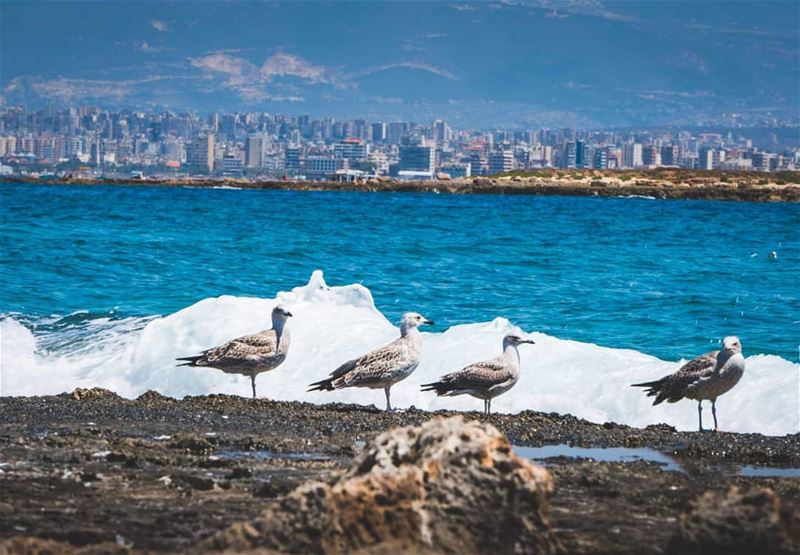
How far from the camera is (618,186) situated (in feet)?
323

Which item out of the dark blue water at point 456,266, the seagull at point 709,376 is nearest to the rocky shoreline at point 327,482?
the seagull at point 709,376

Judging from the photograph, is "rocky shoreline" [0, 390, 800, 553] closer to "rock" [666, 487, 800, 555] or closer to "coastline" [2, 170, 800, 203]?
"rock" [666, 487, 800, 555]

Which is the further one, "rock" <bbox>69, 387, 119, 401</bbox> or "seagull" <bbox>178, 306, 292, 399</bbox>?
"seagull" <bbox>178, 306, 292, 399</bbox>

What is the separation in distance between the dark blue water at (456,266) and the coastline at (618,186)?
31.4 metres

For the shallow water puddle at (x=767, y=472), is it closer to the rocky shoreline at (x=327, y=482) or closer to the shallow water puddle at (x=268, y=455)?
the rocky shoreline at (x=327, y=482)

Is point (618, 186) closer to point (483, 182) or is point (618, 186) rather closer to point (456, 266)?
point (483, 182)

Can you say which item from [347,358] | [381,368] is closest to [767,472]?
[381,368]

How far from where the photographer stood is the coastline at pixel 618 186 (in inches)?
3543

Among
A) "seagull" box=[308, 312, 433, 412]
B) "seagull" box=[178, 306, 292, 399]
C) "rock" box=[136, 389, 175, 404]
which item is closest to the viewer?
"seagull" box=[308, 312, 433, 412]

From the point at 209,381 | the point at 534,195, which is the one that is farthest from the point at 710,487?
the point at 534,195

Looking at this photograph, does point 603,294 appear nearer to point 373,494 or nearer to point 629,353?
point 629,353

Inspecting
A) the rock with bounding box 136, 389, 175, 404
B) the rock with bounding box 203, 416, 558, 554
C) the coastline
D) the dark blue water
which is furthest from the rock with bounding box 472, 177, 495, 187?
the rock with bounding box 203, 416, 558, 554

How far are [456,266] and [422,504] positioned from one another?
1052 inches

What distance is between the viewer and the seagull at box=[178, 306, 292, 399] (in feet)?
46.6
